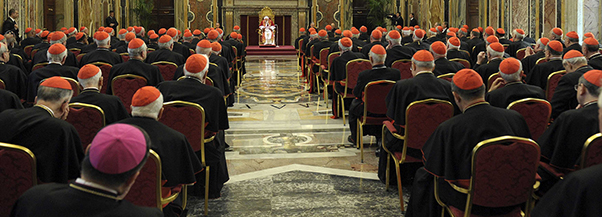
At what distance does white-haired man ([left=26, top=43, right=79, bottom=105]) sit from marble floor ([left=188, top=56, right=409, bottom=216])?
1.98m

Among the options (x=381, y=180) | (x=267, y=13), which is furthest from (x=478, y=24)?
(x=381, y=180)

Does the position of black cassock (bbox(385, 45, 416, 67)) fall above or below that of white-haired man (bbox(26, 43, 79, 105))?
above

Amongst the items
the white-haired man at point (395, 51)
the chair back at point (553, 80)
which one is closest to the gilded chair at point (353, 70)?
the white-haired man at point (395, 51)

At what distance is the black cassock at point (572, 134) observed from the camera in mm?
3012

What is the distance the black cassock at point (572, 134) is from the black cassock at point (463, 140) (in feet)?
0.58

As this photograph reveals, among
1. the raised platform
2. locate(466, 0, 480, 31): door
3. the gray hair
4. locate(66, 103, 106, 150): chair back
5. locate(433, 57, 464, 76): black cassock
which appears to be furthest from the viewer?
the raised platform

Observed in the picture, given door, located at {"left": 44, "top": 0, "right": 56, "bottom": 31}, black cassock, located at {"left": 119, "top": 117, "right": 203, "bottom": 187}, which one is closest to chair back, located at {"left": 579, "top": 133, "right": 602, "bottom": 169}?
black cassock, located at {"left": 119, "top": 117, "right": 203, "bottom": 187}

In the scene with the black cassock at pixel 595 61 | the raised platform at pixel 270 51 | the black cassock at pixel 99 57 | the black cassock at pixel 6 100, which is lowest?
the black cassock at pixel 6 100

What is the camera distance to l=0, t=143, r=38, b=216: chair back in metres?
2.48

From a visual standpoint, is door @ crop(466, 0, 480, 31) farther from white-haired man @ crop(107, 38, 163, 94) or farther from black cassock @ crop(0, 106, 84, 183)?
black cassock @ crop(0, 106, 84, 183)

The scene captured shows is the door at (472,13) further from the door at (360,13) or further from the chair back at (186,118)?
the chair back at (186,118)

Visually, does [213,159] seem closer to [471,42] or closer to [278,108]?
[278,108]

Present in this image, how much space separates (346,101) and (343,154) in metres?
2.04

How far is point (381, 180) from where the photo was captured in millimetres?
4891
